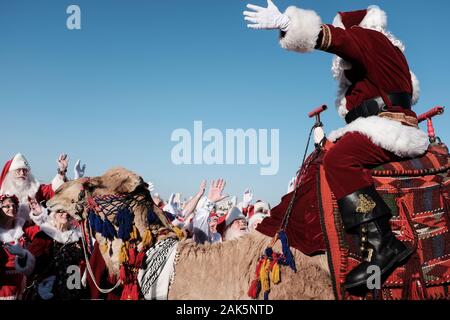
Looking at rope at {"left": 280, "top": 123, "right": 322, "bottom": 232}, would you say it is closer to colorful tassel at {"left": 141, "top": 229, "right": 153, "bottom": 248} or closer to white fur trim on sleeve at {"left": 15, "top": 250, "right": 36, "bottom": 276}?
colorful tassel at {"left": 141, "top": 229, "right": 153, "bottom": 248}

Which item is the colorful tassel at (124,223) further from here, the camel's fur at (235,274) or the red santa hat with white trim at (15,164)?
the red santa hat with white trim at (15,164)

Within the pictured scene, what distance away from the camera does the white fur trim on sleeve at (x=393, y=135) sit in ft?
11.5

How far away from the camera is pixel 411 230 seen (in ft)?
11.3

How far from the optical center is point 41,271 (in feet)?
21.1

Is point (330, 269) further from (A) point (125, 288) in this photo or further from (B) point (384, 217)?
(A) point (125, 288)

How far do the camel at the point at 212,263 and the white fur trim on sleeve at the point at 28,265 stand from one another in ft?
7.87

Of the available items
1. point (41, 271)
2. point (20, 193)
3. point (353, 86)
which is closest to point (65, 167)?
point (20, 193)

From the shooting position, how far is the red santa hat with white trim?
25.0 feet

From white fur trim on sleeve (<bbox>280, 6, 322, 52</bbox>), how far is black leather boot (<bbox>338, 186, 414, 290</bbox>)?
4.07 ft

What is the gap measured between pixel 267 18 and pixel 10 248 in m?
4.72

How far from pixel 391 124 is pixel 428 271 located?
1.22 meters

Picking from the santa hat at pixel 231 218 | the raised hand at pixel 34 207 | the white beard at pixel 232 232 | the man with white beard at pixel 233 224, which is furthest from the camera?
the santa hat at pixel 231 218

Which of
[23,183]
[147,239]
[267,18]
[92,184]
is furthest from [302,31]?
[23,183]

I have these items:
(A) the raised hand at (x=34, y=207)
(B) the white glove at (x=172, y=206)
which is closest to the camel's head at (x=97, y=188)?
(A) the raised hand at (x=34, y=207)
